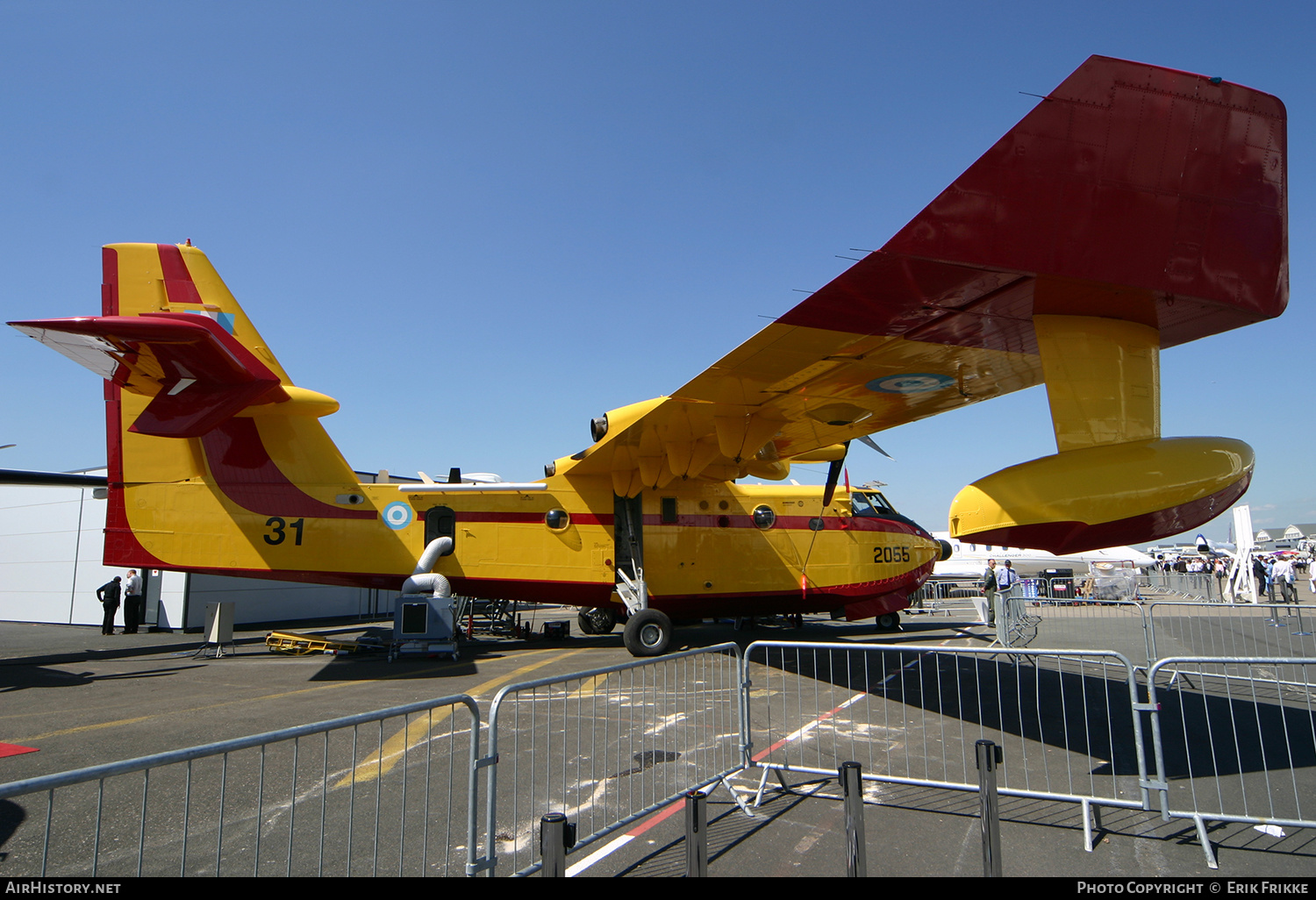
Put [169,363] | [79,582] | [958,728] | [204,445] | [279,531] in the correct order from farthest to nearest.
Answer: [79,582] → [279,531] → [204,445] → [169,363] → [958,728]

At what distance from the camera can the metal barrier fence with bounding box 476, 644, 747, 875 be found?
4398mm

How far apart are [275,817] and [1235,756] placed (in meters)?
8.64

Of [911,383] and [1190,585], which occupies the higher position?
[911,383]

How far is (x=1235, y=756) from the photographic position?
22.2 feet

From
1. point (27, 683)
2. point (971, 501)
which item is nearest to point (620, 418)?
point (971, 501)

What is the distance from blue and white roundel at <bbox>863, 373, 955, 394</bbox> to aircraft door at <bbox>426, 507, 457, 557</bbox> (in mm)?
8035

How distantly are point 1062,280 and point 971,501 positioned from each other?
81.6 inches

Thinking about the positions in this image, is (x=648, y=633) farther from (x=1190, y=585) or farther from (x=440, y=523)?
(x=1190, y=585)

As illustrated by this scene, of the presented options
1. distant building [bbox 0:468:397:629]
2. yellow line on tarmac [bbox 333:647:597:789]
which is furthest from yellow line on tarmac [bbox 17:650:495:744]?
distant building [bbox 0:468:397:629]

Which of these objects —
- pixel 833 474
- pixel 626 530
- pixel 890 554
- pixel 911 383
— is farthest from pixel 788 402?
pixel 890 554

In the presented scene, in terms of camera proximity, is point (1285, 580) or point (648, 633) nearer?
point (648, 633)

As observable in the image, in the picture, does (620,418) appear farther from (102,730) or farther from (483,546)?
(102,730)

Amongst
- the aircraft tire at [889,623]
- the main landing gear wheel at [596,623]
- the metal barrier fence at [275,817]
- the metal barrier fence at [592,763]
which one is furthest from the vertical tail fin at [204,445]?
the aircraft tire at [889,623]

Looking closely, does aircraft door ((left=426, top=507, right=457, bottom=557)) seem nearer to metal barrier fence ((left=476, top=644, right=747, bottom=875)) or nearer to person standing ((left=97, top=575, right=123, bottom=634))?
metal barrier fence ((left=476, top=644, right=747, bottom=875))
